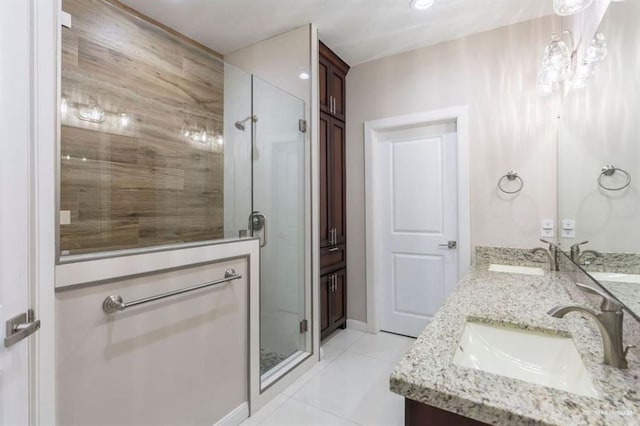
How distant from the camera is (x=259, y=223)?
2.14 meters

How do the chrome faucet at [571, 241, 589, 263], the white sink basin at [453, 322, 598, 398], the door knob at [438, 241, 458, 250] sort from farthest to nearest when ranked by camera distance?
the door knob at [438, 241, 458, 250], the chrome faucet at [571, 241, 589, 263], the white sink basin at [453, 322, 598, 398]

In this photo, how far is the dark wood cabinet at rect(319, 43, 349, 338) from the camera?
107 inches

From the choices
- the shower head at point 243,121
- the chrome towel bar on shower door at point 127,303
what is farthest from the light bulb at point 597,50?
the chrome towel bar on shower door at point 127,303

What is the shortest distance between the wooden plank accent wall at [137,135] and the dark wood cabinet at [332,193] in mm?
913

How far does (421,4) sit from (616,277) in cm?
196

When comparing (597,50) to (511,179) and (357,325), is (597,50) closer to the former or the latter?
(511,179)

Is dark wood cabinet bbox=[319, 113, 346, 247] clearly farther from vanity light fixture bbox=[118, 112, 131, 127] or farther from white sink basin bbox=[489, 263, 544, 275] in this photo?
vanity light fixture bbox=[118, 112, 131, 127]

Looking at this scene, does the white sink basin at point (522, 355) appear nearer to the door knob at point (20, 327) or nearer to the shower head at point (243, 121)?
the door knob at point (20, 327)

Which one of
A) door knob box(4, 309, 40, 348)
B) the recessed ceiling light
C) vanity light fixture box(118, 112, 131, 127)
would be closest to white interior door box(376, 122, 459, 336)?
the recessed ceiling light

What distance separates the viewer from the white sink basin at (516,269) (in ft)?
6.55

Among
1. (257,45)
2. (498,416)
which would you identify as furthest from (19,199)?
(257,45)

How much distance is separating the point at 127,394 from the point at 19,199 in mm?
887

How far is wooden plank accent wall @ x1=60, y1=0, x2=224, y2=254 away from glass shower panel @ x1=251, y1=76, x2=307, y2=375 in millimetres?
348

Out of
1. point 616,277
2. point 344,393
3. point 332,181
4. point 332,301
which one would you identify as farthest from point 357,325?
point 616,277
